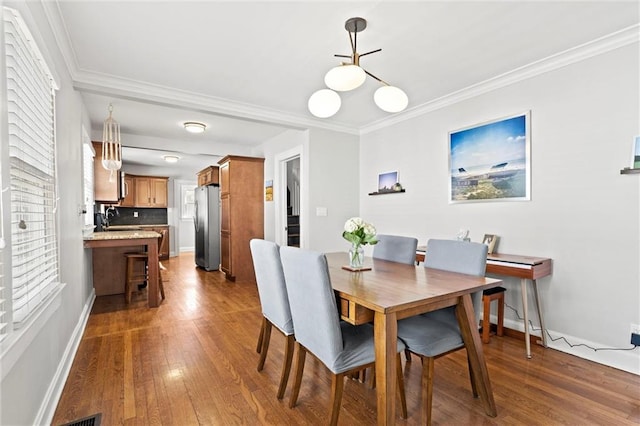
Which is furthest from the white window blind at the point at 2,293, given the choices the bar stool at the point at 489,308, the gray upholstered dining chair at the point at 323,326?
the bar stool at the point at 489,308

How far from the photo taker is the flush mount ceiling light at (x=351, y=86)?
185 centimetres

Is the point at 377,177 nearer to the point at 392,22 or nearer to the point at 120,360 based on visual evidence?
the point at 392,22

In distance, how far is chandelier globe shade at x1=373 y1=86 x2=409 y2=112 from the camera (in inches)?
80.7

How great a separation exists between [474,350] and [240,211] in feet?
13.6

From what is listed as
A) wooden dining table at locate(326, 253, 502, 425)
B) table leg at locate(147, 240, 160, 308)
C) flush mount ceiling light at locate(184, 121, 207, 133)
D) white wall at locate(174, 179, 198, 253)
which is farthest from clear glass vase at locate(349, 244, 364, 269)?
white wall at locate(174, 179, 198, 253)

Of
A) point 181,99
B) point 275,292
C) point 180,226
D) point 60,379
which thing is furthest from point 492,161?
point 180,226

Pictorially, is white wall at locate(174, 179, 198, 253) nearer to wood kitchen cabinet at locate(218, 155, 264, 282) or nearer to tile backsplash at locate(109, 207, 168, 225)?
tile backsplash at locate(109, 207, 168, 225)

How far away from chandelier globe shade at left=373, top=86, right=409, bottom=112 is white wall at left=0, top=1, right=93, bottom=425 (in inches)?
72.4

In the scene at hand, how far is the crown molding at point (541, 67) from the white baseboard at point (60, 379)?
3.89 metres

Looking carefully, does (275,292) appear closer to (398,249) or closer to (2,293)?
(398,249)

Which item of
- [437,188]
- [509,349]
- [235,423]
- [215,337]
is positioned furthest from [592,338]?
[215,337]

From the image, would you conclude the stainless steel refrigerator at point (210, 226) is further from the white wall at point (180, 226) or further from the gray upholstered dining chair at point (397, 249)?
the gray upholstered dining chair at point (397, 249)

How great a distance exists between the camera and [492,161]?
9.63ft

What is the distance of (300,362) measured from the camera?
1.75 meters
